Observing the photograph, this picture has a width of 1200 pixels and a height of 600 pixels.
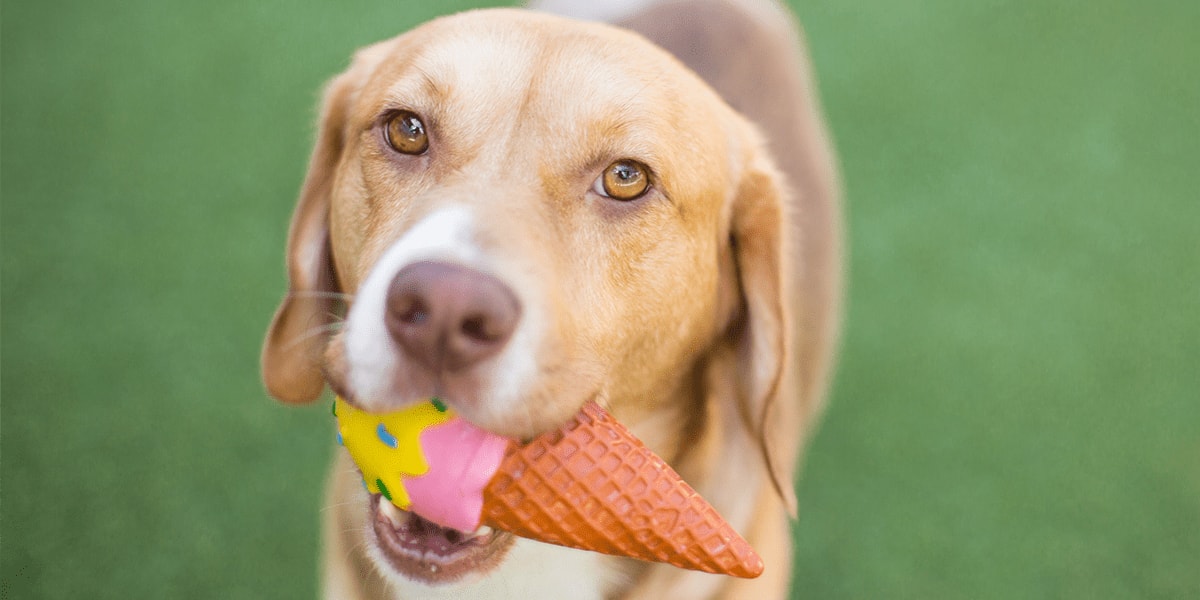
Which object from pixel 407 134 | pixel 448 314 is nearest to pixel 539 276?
pixel 448 314

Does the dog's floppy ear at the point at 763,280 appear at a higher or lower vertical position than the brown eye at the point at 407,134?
lower

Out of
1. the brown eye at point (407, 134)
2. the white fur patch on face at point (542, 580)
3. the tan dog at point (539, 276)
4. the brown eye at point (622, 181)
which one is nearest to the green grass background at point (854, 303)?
the tan dog at point (539, 276)

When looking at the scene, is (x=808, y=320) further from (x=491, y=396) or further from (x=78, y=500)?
(x=78, y=500)

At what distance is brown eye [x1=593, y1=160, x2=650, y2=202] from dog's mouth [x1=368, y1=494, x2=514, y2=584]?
0.75m

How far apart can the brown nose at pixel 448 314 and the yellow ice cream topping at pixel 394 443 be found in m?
0.17

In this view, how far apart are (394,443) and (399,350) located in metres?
0.22

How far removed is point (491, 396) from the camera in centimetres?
163

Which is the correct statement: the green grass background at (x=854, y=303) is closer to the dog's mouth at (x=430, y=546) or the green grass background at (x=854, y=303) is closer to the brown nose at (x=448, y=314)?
A: the dog's mouth at (x=430, y=546)

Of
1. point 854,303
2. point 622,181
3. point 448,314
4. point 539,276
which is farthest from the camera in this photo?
point 854,303

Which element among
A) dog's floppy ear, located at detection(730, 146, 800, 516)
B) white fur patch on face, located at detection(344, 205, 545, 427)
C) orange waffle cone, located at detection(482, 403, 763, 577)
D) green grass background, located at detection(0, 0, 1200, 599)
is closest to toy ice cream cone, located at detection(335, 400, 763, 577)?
orange waffle cone, located at detection(482, 403, 763, 577)

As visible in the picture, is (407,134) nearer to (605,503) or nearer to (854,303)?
(605,503)

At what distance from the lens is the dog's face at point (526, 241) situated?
1624mm

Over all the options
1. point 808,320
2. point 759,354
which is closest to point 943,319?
point 808,320

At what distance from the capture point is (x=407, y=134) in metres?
2.07
